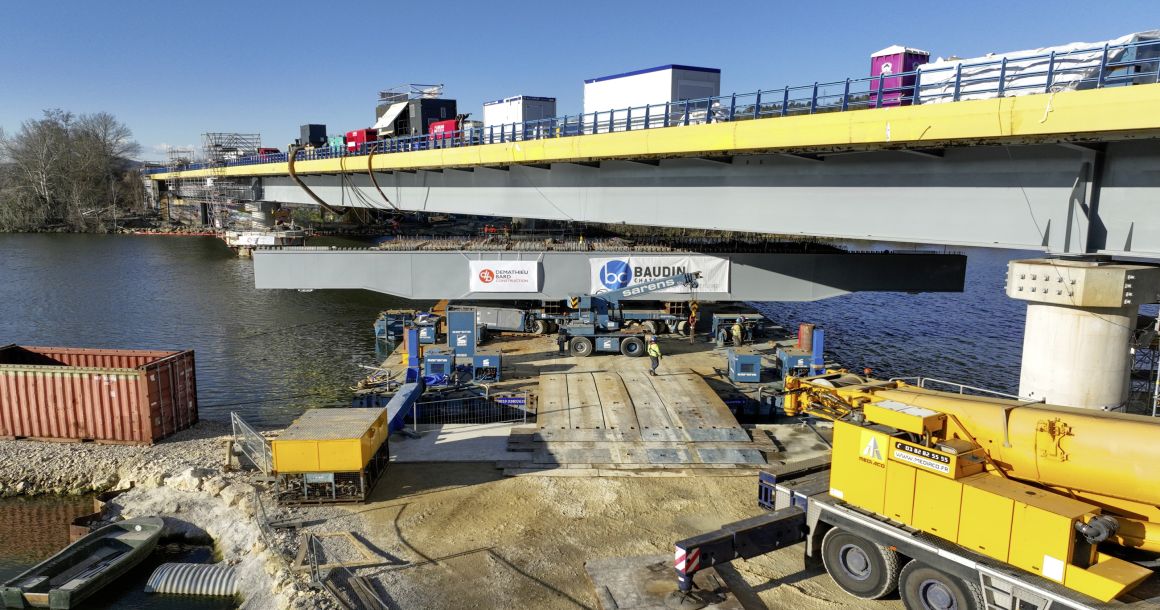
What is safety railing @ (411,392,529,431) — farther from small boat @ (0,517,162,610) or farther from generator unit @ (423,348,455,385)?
small boat @ (0,517,162,610)

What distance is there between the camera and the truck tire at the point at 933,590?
834 centimetres

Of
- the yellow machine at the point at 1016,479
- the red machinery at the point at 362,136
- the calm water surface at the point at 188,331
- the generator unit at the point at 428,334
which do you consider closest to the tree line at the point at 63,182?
the calm water surface at the point at 188,331

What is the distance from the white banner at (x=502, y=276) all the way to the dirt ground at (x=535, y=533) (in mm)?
13050

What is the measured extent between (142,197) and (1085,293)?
121 meters

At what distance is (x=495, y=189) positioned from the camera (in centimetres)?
2888

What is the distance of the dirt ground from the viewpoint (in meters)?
10.2

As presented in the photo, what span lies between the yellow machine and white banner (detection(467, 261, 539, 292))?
18655mm

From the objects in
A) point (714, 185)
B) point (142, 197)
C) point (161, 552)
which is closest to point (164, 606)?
point (161, 552)

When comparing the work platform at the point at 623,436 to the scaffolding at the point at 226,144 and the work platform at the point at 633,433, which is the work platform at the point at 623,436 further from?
the scaffolding at the point at 226,144

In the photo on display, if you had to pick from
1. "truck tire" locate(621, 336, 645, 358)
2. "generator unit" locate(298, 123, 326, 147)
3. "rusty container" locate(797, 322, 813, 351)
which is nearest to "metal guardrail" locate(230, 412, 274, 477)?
"truck tire" locate(621, 336, 645, 358)

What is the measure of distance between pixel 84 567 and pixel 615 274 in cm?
1975

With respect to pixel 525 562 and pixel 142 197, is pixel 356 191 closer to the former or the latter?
pixel 525 562

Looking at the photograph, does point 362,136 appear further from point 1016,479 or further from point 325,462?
point 1016,479

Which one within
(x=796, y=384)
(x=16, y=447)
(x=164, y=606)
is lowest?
(x=164, y=606)
